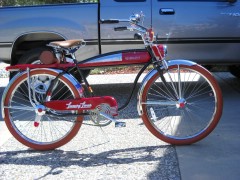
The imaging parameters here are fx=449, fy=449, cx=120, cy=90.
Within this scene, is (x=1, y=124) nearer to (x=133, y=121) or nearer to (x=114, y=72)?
(x=133, y=121)

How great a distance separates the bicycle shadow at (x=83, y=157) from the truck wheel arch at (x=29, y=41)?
2.34 m

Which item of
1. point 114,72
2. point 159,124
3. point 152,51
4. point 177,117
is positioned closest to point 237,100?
point 177,117

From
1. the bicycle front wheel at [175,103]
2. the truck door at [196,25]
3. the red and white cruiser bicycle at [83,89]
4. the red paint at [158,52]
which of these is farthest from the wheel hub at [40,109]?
the truck door at [196,25]

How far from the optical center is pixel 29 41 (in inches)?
265

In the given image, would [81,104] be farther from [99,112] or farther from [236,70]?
[236,70]

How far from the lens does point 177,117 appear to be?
558 centimetres

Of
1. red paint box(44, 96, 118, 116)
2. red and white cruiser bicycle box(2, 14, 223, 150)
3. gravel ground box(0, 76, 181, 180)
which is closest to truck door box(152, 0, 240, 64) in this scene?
A: gravel ground box(0, 76, 181, 180)

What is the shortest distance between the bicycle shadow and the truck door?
7.39 ft

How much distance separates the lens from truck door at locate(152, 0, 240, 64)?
6426 millimetres

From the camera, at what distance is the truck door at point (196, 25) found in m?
6.43

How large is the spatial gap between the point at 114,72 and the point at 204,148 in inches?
210

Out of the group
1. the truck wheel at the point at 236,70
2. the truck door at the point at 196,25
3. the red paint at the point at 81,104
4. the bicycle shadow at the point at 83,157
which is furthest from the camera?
the truck wheel at the point at 236,70

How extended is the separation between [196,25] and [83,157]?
9.62 feet

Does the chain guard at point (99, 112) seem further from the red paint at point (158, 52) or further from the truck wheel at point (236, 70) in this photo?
the truck wheel at point (236, 70)
